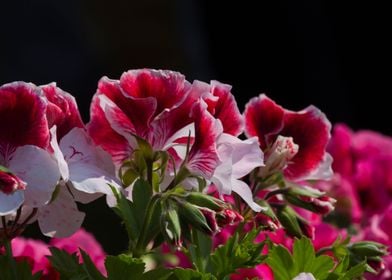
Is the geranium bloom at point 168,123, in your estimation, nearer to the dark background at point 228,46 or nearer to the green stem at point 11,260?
the green stem at point 11,260

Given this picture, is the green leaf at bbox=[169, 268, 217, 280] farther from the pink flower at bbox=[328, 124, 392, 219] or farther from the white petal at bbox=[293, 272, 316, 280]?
the pink flower at bbox=[328, 124, 392, 219]

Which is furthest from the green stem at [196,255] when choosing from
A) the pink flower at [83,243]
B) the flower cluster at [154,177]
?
the pink flower at [83,243]

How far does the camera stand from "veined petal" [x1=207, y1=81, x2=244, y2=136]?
942 mm

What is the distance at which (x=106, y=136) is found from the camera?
3.02 ft

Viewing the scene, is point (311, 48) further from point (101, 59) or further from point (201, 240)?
point (201, 240)

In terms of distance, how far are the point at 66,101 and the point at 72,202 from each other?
8 cm

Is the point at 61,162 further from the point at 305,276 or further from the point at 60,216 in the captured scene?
the point at 305,276

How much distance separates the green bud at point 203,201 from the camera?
33.9 inches

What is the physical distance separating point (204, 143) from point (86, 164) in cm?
9

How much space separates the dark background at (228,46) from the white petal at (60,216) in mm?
4122

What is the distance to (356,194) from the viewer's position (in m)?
1.57

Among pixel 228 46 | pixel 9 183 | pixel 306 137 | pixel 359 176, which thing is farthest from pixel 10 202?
pixel 228 46

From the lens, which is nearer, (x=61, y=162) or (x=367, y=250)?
(x=61, y=162)

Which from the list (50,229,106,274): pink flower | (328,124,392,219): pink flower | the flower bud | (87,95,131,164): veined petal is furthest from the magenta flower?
(328,124,392,219): pink flower
